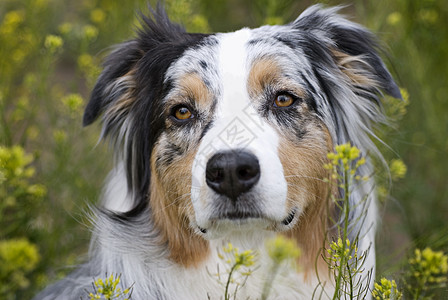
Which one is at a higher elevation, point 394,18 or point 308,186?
point 394,18

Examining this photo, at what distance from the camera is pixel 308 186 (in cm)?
298

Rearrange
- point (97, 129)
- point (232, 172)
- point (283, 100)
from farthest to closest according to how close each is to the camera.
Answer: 1. point (97, 129)
2. point (283, 100)
3. point (232, 172)

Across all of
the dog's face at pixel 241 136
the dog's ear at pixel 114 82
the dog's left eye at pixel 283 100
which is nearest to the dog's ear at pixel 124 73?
the dog's ear at pixel 114 82

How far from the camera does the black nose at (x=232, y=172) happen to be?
99.1 inches

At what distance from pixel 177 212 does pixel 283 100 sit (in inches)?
37.4

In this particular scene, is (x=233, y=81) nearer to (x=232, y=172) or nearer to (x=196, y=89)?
(x=196, y=89)

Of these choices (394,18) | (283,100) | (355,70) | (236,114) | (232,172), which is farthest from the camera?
(394,18)

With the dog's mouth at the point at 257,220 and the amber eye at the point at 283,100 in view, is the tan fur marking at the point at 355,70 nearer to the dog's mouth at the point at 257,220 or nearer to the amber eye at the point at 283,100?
the amber eye at the point at 283,100

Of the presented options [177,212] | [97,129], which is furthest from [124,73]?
[97,129]

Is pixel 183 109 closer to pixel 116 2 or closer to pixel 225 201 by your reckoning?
pixel 225 201

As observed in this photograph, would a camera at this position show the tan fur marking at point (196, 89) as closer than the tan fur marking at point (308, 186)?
No

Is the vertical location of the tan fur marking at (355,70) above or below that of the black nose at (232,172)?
above

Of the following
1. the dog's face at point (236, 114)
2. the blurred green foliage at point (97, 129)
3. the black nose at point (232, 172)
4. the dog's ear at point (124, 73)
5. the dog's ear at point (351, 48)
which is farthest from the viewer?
the blurred green foliage at point (97, 129)

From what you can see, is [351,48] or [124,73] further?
[124,73]
